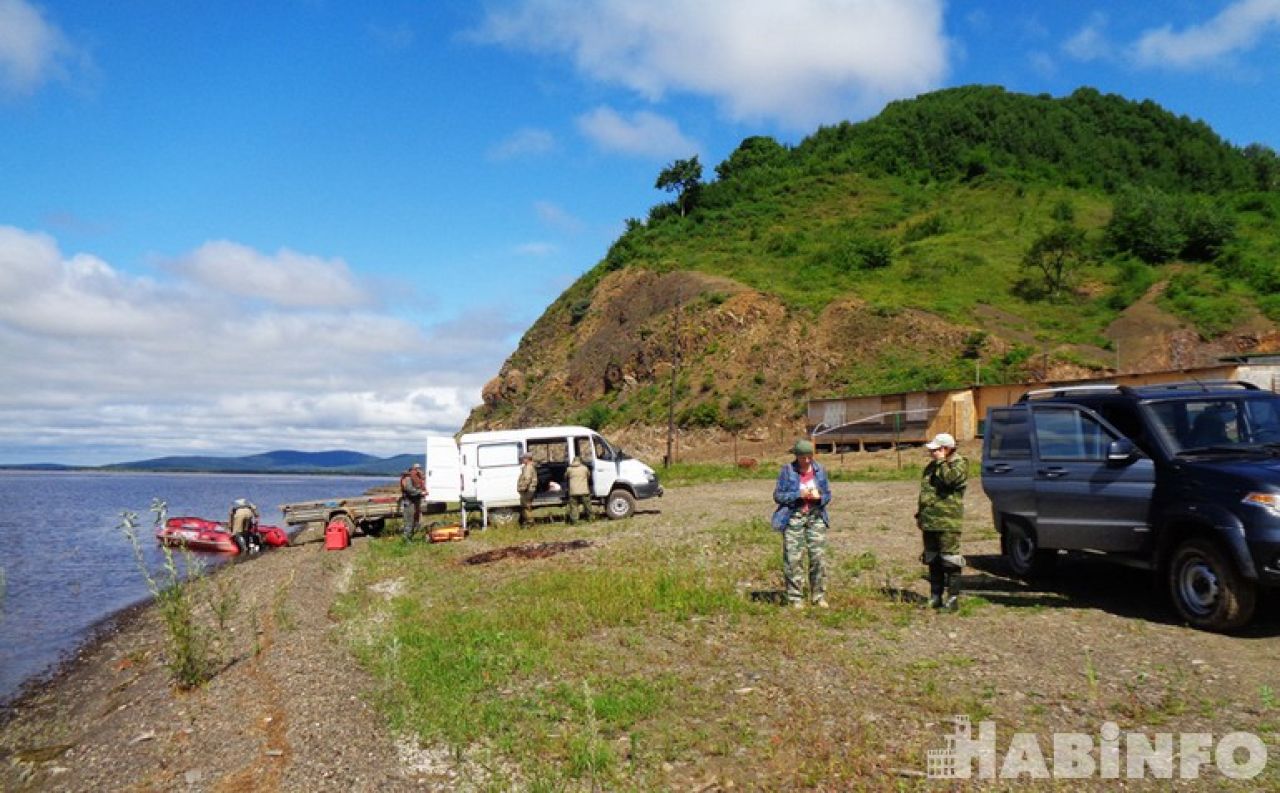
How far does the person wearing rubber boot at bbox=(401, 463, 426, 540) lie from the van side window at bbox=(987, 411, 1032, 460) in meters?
14.7

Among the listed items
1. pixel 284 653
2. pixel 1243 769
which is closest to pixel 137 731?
pixel 284 653

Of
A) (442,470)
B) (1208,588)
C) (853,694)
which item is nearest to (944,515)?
(1208,588)

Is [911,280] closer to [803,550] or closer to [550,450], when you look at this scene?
[550,450]

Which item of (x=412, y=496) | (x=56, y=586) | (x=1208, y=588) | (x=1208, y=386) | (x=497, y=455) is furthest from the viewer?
(x=412, y=496)

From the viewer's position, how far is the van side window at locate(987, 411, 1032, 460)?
1012cm

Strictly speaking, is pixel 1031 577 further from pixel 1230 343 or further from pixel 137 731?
pixel 1230 343

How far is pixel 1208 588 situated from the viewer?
25.6 feet

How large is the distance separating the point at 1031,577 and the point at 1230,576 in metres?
3.28

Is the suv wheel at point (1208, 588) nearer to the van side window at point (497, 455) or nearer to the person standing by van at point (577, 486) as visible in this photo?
the person standing by van at point (577, 486)

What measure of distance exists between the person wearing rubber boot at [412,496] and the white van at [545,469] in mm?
1032

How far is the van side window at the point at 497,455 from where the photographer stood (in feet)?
70.0

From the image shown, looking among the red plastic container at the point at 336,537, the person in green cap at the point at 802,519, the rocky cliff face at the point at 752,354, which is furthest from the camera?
the rocky cliff face at the point at 752,354

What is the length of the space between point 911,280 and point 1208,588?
56.2 m

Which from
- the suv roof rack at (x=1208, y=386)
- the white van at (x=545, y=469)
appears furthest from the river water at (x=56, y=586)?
the suv roof rack at (x=1208, y=386)
